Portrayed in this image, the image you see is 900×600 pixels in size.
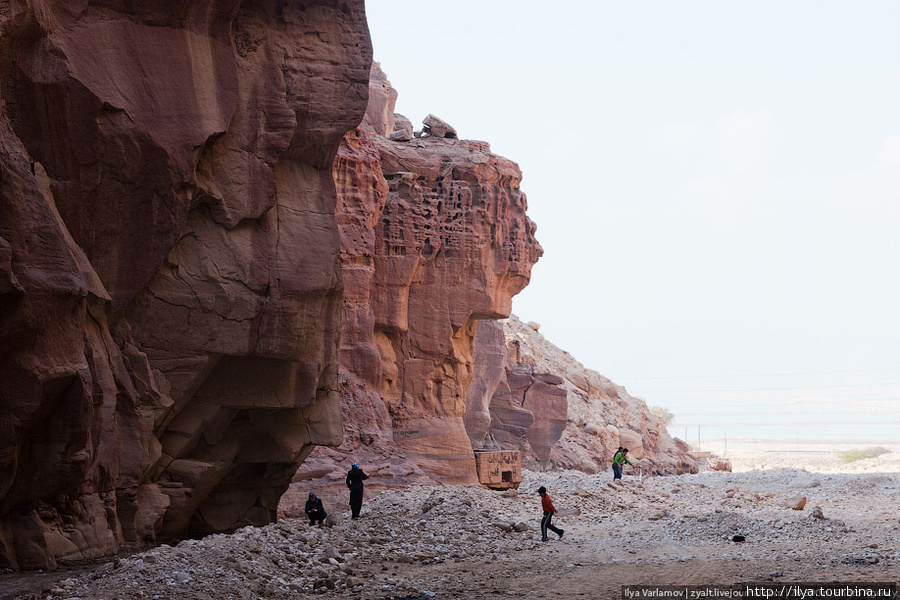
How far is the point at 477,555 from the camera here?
17344 mm

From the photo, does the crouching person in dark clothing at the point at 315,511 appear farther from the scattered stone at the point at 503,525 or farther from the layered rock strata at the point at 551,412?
the layered rock strata at the point at 551,412

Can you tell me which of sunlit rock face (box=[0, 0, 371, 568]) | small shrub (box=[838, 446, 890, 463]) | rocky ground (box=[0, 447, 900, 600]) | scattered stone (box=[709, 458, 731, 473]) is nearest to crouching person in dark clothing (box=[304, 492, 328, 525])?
rocky ground (box=[0, 447, 900, 600])

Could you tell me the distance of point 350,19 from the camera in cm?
1745

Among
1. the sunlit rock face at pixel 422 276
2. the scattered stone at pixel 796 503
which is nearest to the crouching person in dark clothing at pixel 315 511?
the sunlit rock face at pixel 422 276

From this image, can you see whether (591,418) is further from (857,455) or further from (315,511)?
(315,511)

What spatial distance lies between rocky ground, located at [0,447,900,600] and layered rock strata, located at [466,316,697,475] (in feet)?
49.6

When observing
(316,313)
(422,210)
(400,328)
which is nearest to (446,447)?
(400,328)

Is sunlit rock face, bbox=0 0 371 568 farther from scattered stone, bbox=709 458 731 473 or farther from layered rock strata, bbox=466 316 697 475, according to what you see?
scattered stone, bbox=709 458 731 473

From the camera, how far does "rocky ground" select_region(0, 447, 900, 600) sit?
480 inches

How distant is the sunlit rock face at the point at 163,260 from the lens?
12.1 meters

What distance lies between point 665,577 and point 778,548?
4151 mm

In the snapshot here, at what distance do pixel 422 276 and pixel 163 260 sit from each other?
1669 centimetres

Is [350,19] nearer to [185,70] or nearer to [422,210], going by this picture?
[185,70]

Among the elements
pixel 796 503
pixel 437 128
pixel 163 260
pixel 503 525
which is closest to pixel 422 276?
pixel 437 128
